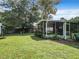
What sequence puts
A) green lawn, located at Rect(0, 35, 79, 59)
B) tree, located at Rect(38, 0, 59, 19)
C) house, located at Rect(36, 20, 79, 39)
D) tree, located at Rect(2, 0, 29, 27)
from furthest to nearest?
1. tree, located at Rect(2, 0, 29, 27)
2. tree, located at Rect(38, 0, 59, 19)
3. house, located at Rect(36, 20, 79, 39)
4. green lawn, located at Rect(0, 35, 79, 59)

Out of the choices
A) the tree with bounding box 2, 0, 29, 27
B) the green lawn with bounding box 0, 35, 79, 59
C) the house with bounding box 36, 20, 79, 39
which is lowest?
the green lawn with bounding box 0, 35, 79, 59

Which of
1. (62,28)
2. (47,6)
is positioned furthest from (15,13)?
(62,28)

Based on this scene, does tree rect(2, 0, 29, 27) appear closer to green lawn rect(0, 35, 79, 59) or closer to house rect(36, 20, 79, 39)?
house rect(36, 20, 79, 39)

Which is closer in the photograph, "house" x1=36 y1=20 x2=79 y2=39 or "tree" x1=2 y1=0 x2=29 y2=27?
"house" x1=36 y1=20 x2=79 y2=39

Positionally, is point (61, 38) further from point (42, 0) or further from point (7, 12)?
point (7, 12)

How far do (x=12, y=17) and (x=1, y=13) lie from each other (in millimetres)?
3497

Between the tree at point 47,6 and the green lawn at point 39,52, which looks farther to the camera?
the tree at point 47,6

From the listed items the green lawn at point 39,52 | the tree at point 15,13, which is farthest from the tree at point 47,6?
the green lawn at point 39,52

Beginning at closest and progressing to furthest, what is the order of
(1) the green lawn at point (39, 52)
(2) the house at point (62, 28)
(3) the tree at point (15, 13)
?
(1) the green lawn at point (39, 52), (2) the house at point (62, 28), (3) the tree at point (15, 13)

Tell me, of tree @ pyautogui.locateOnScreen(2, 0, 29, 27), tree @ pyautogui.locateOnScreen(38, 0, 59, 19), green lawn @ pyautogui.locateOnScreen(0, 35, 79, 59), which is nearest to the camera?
green lawn @ pyautogui.locateOnScreen(0, 35, 79, 59)

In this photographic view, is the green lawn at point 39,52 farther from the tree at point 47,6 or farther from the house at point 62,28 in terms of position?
the tree at point 47,6

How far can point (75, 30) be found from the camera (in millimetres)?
20328

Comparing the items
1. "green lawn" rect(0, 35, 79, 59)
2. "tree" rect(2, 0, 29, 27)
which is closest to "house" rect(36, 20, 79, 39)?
"green lawn" rect(0, 35, 79, 59)

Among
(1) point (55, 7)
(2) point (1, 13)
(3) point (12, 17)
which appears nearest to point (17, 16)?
(3) point (12, 17)
